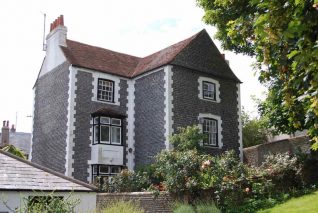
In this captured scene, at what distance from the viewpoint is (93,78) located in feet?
85.1

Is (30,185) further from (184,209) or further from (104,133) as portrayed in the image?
(104,133)

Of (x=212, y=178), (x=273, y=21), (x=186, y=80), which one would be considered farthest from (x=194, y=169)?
(x=273, y=21)

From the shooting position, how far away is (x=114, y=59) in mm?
28984

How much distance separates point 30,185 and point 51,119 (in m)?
14.8

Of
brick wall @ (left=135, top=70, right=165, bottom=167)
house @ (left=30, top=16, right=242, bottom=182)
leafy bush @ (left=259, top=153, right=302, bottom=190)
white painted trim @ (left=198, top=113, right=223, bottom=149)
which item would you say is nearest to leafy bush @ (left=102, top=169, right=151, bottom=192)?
house @ (left=30, top=16, right=242, bottom=182)

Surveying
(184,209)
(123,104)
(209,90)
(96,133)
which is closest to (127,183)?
(96,133)

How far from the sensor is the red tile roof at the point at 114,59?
85.9ft

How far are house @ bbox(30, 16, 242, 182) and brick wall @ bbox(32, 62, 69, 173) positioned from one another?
6cm

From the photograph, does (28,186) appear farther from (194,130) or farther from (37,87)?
(37,87)

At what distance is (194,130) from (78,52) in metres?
9.03

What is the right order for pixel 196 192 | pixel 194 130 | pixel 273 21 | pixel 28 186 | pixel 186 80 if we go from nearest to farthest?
pixel 273 21 → pixel 28 186 → pixel 196 192 → pixel 194 130 → pixel 186 80

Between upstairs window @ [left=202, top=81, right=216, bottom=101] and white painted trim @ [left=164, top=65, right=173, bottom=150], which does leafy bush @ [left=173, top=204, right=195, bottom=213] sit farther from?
upstairs window @ [left=202, top=81, right=216, bottom=101]

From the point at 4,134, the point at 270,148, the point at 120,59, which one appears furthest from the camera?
the point at 4,134

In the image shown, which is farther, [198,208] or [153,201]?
[153,201]
